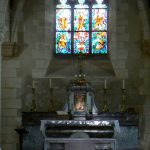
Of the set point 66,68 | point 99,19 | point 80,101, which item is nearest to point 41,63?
point 66,68

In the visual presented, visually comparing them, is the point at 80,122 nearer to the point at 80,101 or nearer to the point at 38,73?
the point at 80,101

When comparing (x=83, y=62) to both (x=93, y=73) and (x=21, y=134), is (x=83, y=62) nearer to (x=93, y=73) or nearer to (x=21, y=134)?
(x=93, y=73)

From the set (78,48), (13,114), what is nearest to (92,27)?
(78,48)

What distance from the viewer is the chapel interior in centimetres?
1557

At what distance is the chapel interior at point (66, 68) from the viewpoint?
15.6 metres

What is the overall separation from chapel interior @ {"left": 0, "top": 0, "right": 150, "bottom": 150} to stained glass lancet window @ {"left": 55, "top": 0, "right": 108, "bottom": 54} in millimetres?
42

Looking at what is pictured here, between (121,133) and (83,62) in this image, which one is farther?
(83,62)

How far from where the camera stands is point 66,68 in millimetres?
16062

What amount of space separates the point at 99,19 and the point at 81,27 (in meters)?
0.58

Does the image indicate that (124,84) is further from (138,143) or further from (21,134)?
(21,134)

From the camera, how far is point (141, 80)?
51.6 feet

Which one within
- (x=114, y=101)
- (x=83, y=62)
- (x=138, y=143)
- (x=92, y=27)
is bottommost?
(x=138, y=143)

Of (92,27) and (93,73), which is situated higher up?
(92,27)

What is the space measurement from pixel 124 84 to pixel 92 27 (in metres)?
2.06
